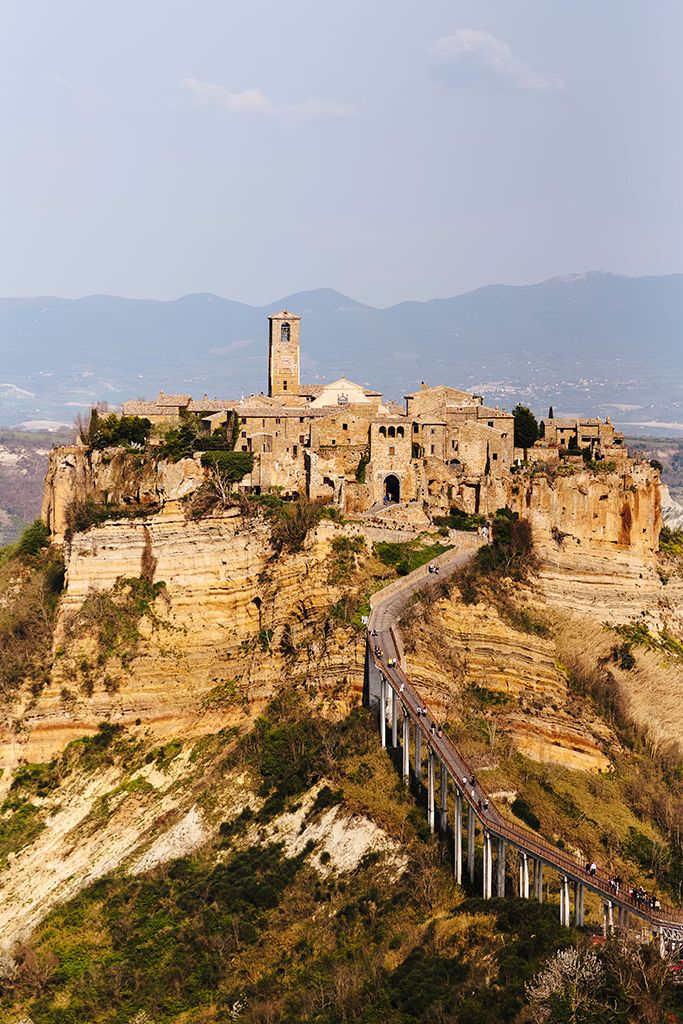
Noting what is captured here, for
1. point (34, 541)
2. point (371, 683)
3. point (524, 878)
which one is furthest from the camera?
point (34, 541)

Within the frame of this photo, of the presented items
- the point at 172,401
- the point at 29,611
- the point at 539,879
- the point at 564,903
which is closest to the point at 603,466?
the point at 172,401

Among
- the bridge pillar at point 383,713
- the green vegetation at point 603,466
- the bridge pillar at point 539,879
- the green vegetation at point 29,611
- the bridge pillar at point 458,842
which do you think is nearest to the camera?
the bridge pillar at point 539,879

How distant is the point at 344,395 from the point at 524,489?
354 inches

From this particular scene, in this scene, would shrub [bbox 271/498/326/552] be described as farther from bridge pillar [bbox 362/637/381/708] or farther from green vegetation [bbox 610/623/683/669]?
green vegetation [bbox 610/623/683/669]

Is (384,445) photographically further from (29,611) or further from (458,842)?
(458,842)

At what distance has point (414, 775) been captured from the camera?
36.6 metres

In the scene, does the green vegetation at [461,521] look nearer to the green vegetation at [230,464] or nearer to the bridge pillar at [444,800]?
the green vegetation at [230,464]

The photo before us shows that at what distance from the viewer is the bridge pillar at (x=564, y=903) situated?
30.7m

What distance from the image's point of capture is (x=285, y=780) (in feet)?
127

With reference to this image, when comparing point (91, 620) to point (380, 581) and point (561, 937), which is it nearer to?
point (380, 581)

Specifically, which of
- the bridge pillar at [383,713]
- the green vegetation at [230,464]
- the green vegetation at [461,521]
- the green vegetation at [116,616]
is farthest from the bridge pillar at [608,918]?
the green vegetation at [230,464]

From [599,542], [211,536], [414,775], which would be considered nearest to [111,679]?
[211,536]

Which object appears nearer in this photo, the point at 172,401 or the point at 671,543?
the point at 671,543

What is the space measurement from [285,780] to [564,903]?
9.94 meters
